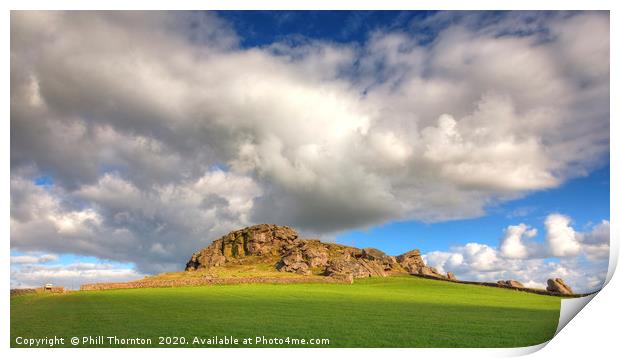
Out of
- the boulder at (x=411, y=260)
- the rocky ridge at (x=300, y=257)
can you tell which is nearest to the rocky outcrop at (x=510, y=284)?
the rocky ridge at (x=300, y=257)

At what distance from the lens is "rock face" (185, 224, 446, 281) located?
328ft

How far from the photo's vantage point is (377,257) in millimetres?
115500

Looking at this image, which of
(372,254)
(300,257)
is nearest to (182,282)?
(300,257)

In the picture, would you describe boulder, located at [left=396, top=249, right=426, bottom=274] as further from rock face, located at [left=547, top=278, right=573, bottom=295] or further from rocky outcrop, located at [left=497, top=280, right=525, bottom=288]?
rock face, located at [left=547, top=278, right=573, bottom=295]

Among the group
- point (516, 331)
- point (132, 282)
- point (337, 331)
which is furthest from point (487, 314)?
point (132, 282)

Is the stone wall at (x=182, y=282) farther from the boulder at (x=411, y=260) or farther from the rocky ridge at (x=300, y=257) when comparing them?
the boulder at (x=411, y=260)

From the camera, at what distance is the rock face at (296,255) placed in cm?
9995

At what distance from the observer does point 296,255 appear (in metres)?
114

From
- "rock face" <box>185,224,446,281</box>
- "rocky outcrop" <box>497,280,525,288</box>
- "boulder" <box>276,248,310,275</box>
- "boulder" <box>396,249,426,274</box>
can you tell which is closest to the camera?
"rocky outcrop" <box>497,280,525,288</box>

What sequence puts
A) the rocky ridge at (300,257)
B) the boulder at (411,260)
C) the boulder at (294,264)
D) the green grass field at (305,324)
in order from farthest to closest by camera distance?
the boulder at (411,260), the boulder at (294,264), the rocky ridge at (300,257), the green grass field at (305,324)

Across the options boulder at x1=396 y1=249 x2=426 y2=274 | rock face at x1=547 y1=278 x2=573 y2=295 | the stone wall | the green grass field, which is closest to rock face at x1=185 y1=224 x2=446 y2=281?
boulder at x1=396 y1=249 x2=426 y2=274

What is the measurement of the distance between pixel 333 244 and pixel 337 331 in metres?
117

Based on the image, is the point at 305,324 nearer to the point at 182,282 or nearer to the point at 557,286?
the point at 182,282
